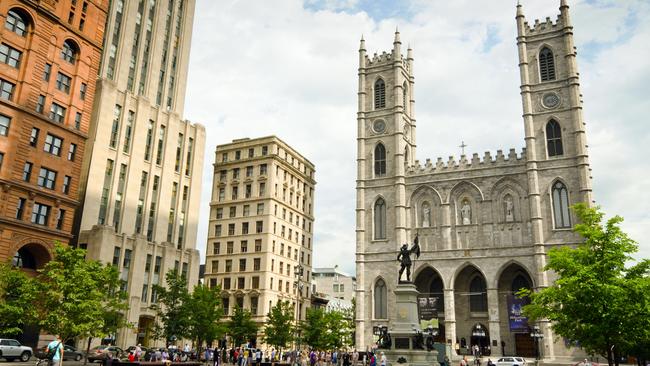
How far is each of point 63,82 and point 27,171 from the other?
8.82m

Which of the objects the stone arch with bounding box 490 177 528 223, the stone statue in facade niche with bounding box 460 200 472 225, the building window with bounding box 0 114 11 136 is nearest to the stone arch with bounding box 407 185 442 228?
the stone statue in facade niche with bounding box 460 200 472 225

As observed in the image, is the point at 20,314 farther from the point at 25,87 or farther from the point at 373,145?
the point at 373,145

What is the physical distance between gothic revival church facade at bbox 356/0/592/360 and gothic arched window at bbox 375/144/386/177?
0.13 metres

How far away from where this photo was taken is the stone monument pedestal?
90.5 ft

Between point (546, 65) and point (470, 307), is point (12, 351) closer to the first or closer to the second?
point (470, 307)

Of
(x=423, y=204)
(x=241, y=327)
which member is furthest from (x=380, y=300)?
(x=241, y=327)

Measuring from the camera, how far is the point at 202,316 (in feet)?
142

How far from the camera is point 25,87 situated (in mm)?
41250

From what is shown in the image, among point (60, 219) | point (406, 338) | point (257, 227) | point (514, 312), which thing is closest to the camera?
point (406, 338)

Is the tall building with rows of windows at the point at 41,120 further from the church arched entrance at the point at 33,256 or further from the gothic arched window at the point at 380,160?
the gothic arched window at the point at 380,160

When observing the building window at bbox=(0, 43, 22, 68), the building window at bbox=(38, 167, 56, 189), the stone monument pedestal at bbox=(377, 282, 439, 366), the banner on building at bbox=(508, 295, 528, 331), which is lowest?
the stone monument pedestal at bbox=(377, 282, 439, 366)

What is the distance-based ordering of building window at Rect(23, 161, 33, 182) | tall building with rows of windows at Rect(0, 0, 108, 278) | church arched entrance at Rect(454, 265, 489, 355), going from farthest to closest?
church arched entrance at Rect(454, 265, 489, 355)
building window at Rect(23, 161, 33, 182)
tall building with rows of windows at Rect(0, 0, 108, 278)

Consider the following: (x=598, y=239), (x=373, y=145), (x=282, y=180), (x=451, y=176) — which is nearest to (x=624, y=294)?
(x=598, y=239)

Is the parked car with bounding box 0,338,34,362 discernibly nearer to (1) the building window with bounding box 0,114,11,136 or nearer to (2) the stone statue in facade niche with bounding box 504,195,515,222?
(1) the building window with bounding box 0,114,11,136
